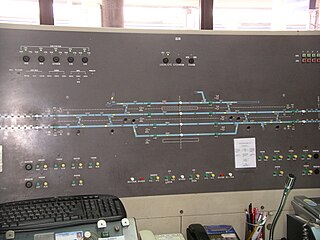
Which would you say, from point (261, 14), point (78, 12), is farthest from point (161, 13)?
point (261, 14)

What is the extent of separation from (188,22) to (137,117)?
1487 mm

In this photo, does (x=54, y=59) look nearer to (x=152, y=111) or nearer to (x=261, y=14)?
(x=152, y=111)

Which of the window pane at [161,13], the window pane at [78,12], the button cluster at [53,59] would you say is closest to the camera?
the button cluster at [53,59]

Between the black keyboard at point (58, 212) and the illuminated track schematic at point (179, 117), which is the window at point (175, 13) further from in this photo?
the black keyboard at point (58, 212)

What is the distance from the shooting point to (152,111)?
1532 mm

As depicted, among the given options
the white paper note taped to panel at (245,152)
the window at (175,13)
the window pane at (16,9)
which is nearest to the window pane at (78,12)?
the window at (175,13)

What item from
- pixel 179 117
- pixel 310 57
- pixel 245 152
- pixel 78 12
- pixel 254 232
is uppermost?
pixel 78 12

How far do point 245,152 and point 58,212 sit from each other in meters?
0.84

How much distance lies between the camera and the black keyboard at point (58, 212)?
1126 millimetres

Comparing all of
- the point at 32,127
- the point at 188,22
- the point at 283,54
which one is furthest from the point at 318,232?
the point at 188,22

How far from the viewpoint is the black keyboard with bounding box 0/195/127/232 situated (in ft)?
3.69

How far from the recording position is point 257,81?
1.60m

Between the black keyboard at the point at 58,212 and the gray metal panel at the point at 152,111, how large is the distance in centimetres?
21

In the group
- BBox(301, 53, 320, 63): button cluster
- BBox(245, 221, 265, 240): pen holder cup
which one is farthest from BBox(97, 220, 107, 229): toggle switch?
BBox(301, 53, 320, 63): button cluster
